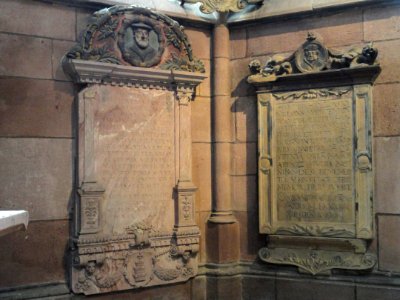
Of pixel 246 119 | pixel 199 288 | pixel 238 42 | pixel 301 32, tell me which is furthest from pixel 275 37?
pixel 199 288

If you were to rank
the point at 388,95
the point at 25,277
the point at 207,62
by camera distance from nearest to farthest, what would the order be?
the point at 25,277
the point at 388,95
the point at 207,62

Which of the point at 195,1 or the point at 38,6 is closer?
the point at 38,6

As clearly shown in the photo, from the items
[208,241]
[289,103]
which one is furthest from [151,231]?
[289,103]

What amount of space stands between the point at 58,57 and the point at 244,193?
89.3 inches

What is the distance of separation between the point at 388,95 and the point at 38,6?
3.23 meters

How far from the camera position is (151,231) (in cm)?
461

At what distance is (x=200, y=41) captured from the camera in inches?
201

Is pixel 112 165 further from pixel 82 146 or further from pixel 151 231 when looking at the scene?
pixel 151 231

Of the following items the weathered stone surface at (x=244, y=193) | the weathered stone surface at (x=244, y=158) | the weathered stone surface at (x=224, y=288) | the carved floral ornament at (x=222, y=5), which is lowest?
the weathered stone surface at (x=224, y=288)

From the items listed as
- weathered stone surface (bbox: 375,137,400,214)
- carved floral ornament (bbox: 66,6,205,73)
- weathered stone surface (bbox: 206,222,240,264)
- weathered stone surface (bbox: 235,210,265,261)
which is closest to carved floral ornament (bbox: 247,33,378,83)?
carved floral ornament (bbox: 66,6,205,73)

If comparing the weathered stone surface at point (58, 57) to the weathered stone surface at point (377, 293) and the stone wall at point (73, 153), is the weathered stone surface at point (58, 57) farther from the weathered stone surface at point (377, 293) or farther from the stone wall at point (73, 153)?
the weathered stone surface at point (377, 293)

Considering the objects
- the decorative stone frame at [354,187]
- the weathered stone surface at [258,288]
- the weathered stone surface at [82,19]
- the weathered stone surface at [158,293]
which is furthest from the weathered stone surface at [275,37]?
the weathered stone surface at [158,293]

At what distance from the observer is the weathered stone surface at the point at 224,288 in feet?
16.0

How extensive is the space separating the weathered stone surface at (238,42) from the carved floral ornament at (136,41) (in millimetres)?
474
